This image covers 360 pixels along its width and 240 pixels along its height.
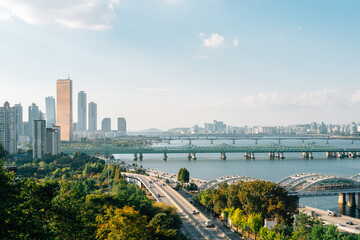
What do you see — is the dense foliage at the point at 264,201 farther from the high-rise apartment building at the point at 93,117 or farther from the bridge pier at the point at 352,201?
the high-rise apartment building at the point at 93,117

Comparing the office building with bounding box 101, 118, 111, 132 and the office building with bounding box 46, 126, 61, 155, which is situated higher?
the office building with bounding box 101, 118, 111, 132

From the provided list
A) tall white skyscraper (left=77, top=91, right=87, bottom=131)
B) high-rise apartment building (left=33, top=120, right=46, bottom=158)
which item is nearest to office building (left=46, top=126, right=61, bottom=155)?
high-rise apartment building (left=33, top=120, right=46, bottom=158)

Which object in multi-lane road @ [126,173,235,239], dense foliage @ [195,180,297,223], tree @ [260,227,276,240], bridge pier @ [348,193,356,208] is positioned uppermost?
dense foliage @ [195,180,297,223]

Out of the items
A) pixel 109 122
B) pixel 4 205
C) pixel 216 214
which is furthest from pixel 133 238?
pixel 109 122

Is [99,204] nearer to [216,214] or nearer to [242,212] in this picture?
[242,212]

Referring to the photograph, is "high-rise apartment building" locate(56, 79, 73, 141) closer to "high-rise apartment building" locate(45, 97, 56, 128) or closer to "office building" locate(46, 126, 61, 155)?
"office building" locate(46, 126, 61, 155)

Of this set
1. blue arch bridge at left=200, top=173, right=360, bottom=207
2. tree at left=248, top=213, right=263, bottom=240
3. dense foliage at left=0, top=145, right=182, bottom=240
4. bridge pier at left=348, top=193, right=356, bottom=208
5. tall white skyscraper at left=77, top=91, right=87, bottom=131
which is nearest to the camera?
dense foliage at left=0, top=145, right=182, bottom=240

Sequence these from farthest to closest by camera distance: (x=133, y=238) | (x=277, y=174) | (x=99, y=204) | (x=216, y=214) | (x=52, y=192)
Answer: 1. (x=277, y=174)
2. (x=216, y=214)
3. (x=99, y=204)
4. (x=133, y=238)
5. (x=52, y=192)

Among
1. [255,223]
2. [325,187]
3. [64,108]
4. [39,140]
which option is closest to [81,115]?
[64,108]
